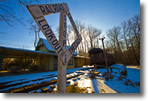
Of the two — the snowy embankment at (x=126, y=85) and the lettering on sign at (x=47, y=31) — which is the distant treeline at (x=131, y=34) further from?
the lettering on sign at (x=47, y=31)

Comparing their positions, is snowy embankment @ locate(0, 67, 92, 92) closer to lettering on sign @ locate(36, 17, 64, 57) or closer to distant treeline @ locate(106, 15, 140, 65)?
lettering on sign @ locate(36, 17, 64, 57)

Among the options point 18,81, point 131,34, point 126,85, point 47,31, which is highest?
point 131,34

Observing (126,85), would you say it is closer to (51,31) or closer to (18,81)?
(51,31)

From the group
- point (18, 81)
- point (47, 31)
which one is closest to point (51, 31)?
point (47, 31)

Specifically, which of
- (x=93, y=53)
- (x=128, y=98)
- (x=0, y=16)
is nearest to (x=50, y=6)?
(x=128, y=98)

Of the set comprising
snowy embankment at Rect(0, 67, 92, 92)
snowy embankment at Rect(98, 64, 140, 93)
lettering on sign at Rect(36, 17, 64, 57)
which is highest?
lettering on sign at Rect(36, 17, 64, 57)

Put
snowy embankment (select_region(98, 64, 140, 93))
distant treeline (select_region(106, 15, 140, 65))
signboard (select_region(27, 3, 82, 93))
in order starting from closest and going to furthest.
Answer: signboard (select_region(27, 3, 82, 93))
snowy embankment (select_region(98, 64, 140, 93))
distant treeline (select_region(106, 15, 140, 65))

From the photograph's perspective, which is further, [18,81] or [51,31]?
[18,81]

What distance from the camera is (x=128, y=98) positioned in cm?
153

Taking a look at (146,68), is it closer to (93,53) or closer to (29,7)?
(29,7)

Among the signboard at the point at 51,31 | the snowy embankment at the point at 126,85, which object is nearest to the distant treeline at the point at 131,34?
the snowy embankment at the point at 126,85

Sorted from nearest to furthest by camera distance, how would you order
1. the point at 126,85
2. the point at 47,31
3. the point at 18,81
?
the point at 47,31 < the point at 126,85 < the point at 18,81

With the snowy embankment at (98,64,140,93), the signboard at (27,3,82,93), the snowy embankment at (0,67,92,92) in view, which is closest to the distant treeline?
the snowy embankment at (98,64,140,93)

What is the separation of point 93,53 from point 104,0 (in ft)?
28.7
